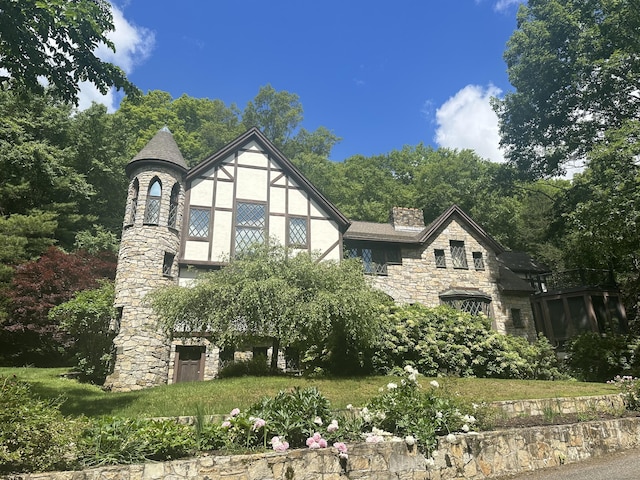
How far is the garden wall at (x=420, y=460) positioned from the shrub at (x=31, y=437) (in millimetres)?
247

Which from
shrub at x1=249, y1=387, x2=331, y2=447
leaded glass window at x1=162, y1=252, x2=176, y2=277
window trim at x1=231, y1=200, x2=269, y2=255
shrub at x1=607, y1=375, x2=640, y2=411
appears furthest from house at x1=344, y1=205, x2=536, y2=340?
shrub at x1=249, y1=387, x2=331, y2=447

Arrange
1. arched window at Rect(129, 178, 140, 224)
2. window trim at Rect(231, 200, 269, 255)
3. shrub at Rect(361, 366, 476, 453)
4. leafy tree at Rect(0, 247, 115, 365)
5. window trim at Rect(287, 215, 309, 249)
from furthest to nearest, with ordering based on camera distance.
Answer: window trim at Rect(287, 215, 309, 249), window trim at Rect(231, 200, 269, 255), arched window at Rect(129, 178, 140, 224), leafy tree at Rect(0, 247, 115, 365), shrub at Rect(361, 366, 476, 453)

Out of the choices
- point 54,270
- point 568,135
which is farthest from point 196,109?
point 568,135

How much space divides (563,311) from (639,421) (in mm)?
15448

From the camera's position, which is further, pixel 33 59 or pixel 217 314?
pixel 217 314

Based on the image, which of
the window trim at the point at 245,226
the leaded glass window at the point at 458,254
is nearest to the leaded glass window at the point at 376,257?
the leaded glass window at the point at 458,254

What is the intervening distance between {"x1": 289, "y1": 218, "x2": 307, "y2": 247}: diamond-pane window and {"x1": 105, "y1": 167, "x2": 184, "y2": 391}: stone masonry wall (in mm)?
4943

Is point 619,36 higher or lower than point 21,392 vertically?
higher

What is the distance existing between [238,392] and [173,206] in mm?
9941

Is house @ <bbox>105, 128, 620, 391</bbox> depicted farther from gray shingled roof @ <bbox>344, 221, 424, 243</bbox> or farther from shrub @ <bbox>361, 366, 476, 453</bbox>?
shrub @ <bbox>361, 366, 476, 453</bbox>

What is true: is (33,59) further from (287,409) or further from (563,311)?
(563,311)

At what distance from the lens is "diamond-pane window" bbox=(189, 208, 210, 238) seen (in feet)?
59.9

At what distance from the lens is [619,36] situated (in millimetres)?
20234

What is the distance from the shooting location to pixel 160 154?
1823cm
